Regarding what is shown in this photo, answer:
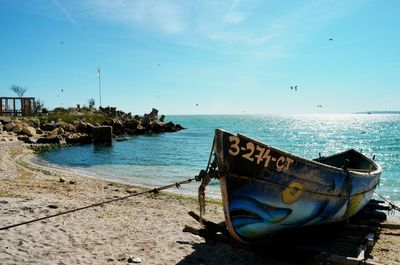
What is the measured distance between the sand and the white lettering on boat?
2077 mm

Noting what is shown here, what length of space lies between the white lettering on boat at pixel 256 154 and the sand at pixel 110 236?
6.81ft

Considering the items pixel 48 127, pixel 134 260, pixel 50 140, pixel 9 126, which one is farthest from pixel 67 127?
pixel 134 260

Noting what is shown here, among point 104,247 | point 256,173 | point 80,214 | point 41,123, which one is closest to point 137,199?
point 80,214

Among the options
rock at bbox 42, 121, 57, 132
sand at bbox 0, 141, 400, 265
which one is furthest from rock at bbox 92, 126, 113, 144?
sand at bbox 0, 141, 400, 265

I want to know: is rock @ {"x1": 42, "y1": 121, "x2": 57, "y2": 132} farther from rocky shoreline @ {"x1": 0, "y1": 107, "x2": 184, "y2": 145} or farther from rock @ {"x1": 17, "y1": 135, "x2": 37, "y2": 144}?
rock @ {"x1": 17, "y1": 135, "x2": 37, "y2": 144}

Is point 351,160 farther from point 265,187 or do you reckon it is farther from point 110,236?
point 110,236

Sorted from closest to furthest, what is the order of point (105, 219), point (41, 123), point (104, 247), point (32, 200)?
point (104, 247) → point (105, 219) → point (32, 200) → point (41, 123)

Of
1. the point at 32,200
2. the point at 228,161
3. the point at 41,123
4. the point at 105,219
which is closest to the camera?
the point at 228,161

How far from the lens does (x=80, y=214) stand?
10273 mm

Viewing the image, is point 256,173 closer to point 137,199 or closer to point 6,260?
point 6,260

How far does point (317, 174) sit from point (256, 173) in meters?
1.40

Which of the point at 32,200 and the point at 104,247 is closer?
the point at 104,247

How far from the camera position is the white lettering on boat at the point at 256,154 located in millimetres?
6480

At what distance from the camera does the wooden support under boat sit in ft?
21.9
